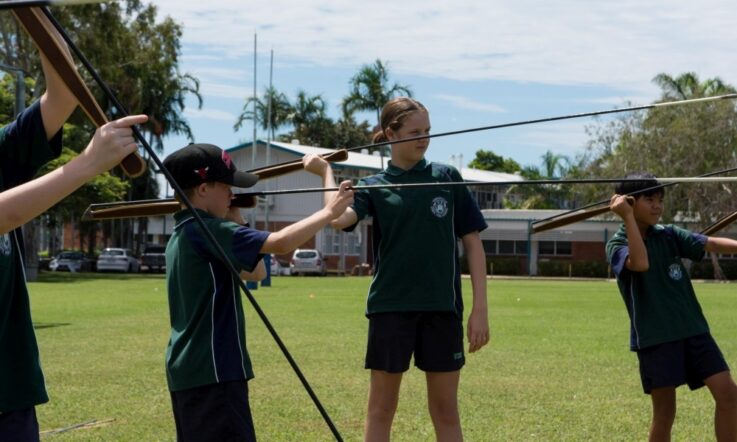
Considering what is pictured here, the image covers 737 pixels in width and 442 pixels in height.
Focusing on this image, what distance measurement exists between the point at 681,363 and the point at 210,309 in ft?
10.1

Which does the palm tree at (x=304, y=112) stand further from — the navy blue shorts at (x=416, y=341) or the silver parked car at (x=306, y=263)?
the navy blue shorts at (x=416, y=341)

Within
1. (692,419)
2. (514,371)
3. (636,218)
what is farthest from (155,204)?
(514,371)

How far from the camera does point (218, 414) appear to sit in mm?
4379

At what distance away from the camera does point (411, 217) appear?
18.6 ft

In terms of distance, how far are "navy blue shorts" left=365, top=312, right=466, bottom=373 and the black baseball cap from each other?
1.42 metres

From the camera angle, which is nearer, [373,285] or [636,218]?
[373,285]

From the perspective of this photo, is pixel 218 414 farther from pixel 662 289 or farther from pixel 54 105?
pixel 662 289

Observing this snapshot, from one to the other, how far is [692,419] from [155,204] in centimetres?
527

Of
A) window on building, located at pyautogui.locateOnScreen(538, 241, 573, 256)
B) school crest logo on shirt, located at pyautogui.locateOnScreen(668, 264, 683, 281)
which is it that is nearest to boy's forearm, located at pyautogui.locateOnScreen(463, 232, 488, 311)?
school crest logo on shirt, located at pyautogui.locateOnScreen(668, 264, 683, 281)

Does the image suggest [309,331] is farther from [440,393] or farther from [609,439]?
[440,393]

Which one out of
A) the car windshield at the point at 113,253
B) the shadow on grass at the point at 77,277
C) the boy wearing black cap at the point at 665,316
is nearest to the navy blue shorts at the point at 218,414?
the boy wearing black cap at the point at 665,316

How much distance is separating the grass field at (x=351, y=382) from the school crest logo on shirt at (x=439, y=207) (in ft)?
8.15

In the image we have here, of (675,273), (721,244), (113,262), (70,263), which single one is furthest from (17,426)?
(70,263)

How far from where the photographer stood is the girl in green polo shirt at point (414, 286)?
562 cm
